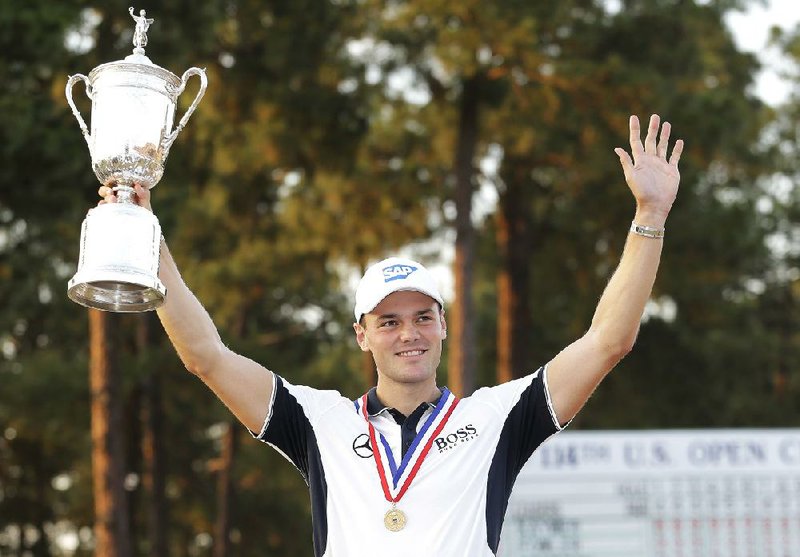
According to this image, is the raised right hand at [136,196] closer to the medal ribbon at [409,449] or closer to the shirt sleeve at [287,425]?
the shirt sleeve at [287,425]

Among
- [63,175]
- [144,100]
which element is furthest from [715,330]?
[144,100]

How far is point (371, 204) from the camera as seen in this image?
813 inches

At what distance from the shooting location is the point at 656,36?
816 inches

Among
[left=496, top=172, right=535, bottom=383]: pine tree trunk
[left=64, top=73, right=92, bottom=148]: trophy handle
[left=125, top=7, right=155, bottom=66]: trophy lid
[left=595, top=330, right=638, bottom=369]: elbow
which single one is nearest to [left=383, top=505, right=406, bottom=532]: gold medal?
[left=595, top=330, right=638, bottom=369]: elbow

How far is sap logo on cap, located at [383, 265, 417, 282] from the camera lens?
13.2ft

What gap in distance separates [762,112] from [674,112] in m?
5.52

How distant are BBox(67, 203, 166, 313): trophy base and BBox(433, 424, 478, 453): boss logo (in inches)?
35.6

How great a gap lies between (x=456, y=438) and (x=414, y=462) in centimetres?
15

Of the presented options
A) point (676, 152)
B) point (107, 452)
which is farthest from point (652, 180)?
point (107, 452)

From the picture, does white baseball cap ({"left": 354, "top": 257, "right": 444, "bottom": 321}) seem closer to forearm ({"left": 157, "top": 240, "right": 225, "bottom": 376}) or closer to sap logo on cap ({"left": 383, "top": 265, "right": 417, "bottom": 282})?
sap logo on cap ({"left": 383, "top": 265, "right": 417, "bottom": 282})

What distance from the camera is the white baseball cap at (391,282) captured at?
4000mm

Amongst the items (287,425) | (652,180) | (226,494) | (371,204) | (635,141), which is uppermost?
(371,204)

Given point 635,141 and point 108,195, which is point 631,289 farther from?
point 108,195

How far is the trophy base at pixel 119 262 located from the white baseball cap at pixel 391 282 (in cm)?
59
